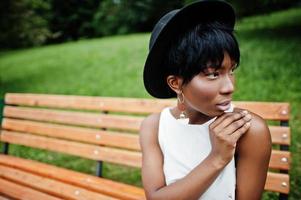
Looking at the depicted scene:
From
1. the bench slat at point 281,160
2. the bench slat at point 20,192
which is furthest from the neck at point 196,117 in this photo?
the bench slat at point 20,192

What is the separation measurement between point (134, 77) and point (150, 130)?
655cm

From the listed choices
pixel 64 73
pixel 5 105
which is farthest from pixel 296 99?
pixel 64 73

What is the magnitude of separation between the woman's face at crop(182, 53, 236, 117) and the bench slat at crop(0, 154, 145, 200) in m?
1.15

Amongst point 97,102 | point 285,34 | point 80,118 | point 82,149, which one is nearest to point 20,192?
point 82,149

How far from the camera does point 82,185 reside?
9.07 ft

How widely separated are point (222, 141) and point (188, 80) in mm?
275

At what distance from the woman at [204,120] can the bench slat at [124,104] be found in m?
0.80

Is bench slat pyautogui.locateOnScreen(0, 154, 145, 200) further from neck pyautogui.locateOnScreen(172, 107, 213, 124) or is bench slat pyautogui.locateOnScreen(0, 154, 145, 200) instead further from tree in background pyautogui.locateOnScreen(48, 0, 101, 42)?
tree in background pyautogui.locateOnScreen(48, 0, 101, 42)

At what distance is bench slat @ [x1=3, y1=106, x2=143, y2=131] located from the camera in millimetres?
3021

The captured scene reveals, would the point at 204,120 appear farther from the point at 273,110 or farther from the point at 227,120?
→ the point at 273,110

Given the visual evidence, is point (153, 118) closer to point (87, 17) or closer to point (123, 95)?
point (123, 95)

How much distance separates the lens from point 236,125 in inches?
57.1

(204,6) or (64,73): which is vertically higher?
(204,6)

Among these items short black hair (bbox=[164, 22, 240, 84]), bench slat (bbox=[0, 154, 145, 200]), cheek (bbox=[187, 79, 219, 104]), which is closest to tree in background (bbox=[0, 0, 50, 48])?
bench slat (bbox=[0, 154, 145, 200])
